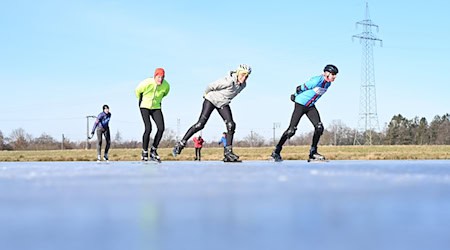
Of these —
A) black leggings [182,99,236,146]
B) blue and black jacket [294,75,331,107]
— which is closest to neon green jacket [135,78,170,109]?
black leggings [182,99,236,146]

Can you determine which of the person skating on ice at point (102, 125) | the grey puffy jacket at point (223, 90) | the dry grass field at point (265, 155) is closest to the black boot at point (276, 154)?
the grey puffy jacket at point (223, 90)

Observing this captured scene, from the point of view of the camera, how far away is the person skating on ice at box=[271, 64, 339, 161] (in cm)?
838

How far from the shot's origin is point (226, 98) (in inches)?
328

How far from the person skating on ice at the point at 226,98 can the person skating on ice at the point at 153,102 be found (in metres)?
0.72

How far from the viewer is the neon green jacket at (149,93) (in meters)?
8.79

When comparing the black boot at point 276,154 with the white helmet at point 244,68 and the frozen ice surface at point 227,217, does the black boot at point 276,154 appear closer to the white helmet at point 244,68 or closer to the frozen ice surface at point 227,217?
the white helmet at point 244,68

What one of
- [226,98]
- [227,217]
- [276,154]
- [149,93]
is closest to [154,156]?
[149,93]

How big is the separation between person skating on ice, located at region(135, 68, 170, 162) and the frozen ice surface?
211 inches

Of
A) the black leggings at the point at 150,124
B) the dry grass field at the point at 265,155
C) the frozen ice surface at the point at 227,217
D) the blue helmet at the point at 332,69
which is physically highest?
the blue helmet at the point at 332,69

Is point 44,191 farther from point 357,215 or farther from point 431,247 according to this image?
point 431,247

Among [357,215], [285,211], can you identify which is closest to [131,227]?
[285,211]

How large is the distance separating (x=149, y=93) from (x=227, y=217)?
684 centimetres

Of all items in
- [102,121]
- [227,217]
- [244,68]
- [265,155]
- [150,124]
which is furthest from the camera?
[265,155]

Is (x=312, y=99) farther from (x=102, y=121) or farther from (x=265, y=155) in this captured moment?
(x=265, y=155)
